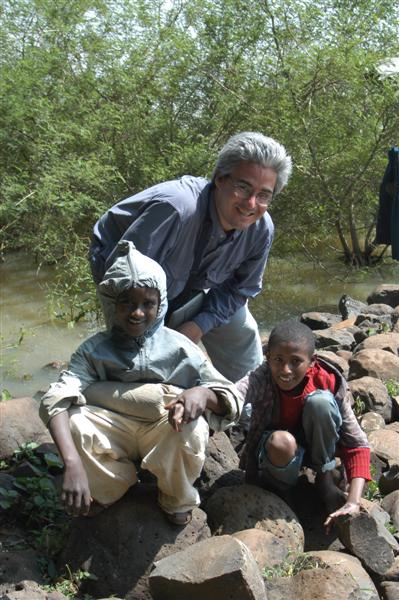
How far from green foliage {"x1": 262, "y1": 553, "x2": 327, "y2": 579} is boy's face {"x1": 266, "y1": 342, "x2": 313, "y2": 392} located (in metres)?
0.66

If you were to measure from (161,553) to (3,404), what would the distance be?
1678 mm

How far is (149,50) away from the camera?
10.0 m

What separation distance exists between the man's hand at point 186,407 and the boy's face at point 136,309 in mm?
286

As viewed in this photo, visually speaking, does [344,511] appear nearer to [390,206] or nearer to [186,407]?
[186,407]

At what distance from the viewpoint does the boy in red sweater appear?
121 inches

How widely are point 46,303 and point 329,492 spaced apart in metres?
7.26

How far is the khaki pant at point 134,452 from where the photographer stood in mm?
2713

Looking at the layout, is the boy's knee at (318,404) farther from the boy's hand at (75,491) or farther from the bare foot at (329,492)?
the boy's hand at (75,491)

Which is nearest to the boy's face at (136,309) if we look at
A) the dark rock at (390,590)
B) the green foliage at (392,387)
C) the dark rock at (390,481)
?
the dark rock at (390,590)

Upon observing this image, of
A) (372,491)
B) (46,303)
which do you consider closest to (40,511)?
(372,491)

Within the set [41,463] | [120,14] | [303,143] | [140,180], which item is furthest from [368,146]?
[41,463]

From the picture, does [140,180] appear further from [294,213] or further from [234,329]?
[234,329]

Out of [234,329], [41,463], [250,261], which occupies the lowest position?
[41,463]

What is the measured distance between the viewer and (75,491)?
8.34ft
